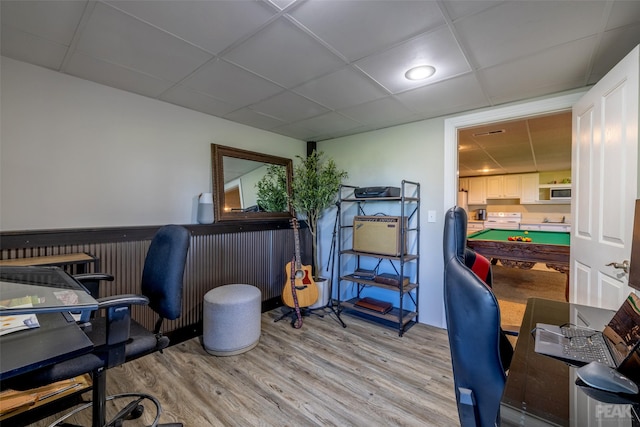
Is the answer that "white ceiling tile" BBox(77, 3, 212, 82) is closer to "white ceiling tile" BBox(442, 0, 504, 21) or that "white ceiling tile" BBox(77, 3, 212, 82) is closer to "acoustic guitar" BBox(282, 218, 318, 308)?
"white ceiling tile" BBox(442, 0, 504, 21)

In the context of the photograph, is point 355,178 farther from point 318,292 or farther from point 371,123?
point 318,292

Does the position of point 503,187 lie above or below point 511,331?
above

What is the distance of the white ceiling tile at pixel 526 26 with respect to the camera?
4.20ft

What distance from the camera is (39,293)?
3.41 ft

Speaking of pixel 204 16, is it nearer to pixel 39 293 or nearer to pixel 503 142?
pixel 39 293

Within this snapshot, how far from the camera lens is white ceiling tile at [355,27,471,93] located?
61.1 inches

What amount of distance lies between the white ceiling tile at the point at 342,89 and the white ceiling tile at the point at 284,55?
0.33ft

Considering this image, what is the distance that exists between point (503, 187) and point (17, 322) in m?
8.46

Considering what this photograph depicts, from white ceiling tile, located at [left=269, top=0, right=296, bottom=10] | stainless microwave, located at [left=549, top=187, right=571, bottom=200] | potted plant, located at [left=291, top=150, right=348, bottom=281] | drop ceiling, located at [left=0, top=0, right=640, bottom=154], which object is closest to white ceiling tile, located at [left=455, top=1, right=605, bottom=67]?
drop ceiling, located at [left=0, top=0, right=640, bottom=154]

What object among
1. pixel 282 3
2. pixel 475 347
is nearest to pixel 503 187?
pixel 282 3

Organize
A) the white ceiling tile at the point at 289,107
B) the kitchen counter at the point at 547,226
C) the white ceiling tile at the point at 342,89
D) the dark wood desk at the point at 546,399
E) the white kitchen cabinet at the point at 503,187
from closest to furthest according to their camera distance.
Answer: the dark wood desk at the point at 546,399
the white ceiling tile at the point at 342,89
the white ceiling tile at the point at 289,107
the kitchen counter at the point at 547,226
the white kitchen cabinet at the point at 503,187

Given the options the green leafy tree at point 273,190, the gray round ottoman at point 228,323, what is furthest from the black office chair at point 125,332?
the green leafy tree at point 273,190

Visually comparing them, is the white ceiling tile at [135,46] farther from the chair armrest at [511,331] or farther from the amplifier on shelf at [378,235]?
the chair armrest at [511,331]

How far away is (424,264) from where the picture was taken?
2924 millimetres
